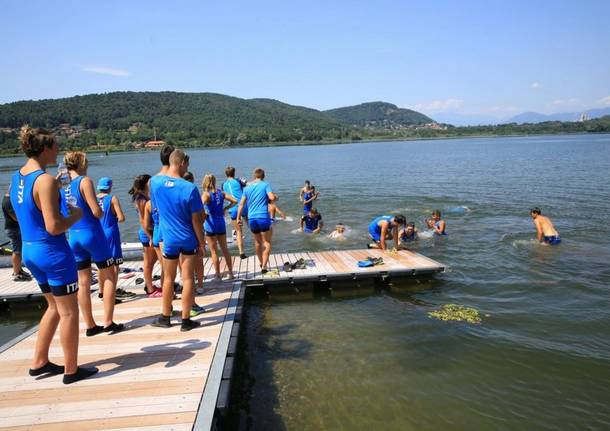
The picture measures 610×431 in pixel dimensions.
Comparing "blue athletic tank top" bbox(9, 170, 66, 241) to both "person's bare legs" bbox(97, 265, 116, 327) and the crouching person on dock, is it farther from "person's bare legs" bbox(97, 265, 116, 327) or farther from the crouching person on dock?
"person's bare legs" bbox(97, 265, 116, 327)

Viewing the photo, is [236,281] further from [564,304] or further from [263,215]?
[564,304]

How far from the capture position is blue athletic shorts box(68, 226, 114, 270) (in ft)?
16.6

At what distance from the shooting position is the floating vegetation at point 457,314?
773 centimetres

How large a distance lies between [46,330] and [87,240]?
1328 millimetres

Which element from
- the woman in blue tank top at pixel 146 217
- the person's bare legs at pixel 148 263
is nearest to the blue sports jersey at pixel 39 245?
the woman in blue tank top at pixel 146 217

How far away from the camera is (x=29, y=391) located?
415 cm

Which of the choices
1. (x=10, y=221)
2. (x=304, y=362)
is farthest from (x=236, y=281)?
(x=10, y=221)

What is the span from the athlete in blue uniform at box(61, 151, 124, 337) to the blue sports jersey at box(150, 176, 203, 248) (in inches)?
29.3

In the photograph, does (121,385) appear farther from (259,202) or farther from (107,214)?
(259,202)

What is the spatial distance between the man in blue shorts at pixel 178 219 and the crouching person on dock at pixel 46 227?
131 centimetres

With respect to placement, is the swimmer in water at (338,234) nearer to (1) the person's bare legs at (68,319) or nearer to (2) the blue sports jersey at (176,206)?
(2) the blue sports jersey at (176,206)

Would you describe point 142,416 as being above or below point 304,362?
above

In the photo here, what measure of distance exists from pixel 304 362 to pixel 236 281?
98.1 inches

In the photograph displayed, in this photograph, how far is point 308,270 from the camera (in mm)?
9148
